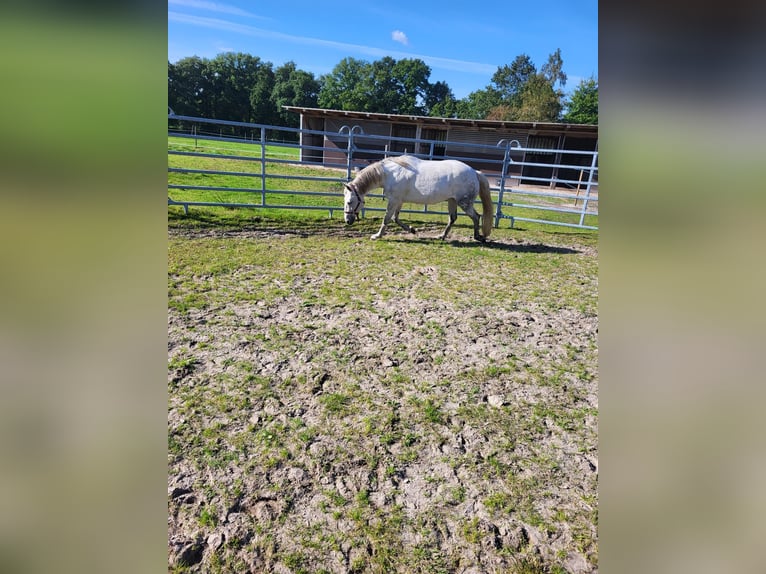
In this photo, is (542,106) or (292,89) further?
(292,89)

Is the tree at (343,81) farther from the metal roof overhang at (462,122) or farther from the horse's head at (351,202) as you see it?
the horse's head at (351,202)

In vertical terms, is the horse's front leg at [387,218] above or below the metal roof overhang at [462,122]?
below

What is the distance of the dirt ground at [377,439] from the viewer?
5.04 feet

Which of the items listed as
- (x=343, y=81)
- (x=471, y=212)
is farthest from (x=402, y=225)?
(x=343, y=81)

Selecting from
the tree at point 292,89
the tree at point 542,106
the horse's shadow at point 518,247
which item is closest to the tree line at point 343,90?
the tree at point 292,89

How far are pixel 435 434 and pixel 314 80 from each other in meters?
60.3

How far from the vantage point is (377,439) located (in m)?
2.08

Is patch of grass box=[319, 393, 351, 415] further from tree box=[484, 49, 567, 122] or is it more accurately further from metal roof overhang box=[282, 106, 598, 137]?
tree box=[484, 49, 567, 122]

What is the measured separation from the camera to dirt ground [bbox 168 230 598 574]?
1.54m

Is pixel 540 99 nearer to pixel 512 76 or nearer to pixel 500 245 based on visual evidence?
pixel 512 76

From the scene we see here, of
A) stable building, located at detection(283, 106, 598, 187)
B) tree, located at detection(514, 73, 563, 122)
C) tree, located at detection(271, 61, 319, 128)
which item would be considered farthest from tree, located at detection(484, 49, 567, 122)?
tree, located at detection(271, 61, 319, 128)
